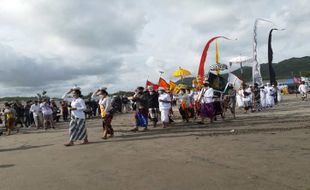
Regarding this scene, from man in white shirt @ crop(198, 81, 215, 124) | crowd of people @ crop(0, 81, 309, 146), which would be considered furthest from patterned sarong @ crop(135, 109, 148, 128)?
man in white shirt @ crop(198, 81, 215, 124)

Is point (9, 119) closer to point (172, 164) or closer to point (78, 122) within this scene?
point (78, 122)

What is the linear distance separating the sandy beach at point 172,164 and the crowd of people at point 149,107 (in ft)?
4.90

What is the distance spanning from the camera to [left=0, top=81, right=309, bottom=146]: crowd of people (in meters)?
13.7

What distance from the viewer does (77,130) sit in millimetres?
13461

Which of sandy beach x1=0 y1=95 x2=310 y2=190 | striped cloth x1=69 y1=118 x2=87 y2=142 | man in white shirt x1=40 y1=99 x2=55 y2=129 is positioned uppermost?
man in white shirt x1=40 y1=99 x2=55 y2=129

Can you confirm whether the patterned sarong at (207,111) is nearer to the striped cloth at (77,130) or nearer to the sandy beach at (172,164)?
the sandy beach at (172,164)

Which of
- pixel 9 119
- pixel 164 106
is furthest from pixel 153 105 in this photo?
pixel 9 119

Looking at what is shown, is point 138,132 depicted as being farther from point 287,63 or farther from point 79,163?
point 287,63

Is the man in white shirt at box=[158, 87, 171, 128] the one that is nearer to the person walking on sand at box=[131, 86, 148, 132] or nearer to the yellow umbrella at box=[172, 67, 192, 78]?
the person walking on sand at box=[131, 86, 148, 132]

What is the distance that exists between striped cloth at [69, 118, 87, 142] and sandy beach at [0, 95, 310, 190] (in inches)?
18.8

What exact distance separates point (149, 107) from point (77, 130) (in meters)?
5.49

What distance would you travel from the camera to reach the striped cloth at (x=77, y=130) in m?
13.4

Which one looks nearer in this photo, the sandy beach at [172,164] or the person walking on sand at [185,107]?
the sandy beach at [172,164]

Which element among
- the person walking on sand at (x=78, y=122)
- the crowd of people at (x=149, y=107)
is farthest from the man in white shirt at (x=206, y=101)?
the person walking on sand at (x=78, y=122)
